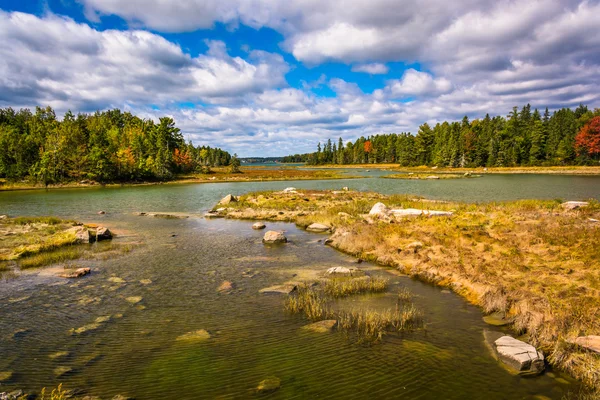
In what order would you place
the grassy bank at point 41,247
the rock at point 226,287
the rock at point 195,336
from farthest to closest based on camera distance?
the grassy bank at point 41,247, the rock at point 226,287, the rock at point 195,336

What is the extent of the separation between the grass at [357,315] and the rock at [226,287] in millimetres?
3339

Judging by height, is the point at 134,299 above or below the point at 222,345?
below

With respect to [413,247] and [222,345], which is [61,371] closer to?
[222,345]

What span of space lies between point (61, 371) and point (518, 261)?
63.8 feet

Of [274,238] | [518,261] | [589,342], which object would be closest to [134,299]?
[274,238]

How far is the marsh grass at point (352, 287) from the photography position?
15.6 meters

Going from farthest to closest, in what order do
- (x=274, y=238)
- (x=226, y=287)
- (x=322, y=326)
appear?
(x=274, y=238) → (x=226, y=287) → (x=322, y=326)

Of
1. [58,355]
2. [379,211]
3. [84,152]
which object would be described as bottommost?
[58,355]

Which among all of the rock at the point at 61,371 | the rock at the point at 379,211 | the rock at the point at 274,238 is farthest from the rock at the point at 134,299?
the rock at the point at 379,211

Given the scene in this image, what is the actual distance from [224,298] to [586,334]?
13.5 meters

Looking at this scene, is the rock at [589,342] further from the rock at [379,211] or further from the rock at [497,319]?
the rock at [379,211]

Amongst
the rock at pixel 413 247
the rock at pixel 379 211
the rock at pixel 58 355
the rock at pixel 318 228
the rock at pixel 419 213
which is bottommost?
the rock at pixel 318 228

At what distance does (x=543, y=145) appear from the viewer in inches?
5285

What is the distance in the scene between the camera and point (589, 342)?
946 centimetres
